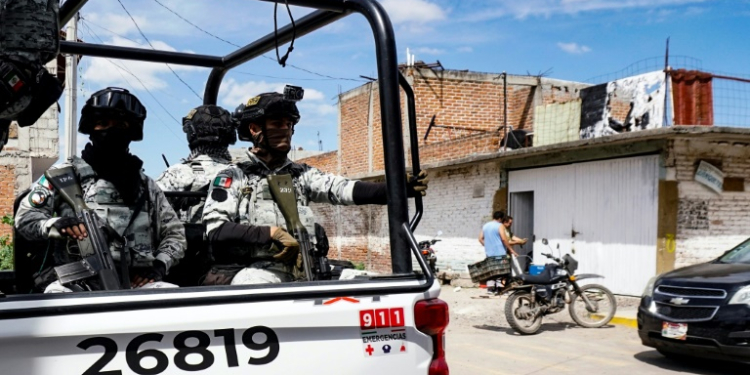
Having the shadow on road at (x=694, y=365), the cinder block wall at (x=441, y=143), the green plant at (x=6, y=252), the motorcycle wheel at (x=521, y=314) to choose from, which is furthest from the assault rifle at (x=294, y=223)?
the cinder block wall at (x=441, y=143)

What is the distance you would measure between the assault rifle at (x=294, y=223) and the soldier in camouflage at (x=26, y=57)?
1.42 metres

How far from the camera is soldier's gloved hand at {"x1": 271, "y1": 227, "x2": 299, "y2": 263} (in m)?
3.28

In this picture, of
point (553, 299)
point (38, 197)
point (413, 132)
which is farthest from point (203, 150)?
point (553, 299)

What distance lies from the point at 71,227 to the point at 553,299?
886 cm

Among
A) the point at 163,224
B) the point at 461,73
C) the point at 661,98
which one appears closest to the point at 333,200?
the point at 163,224

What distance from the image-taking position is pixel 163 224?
3.50m

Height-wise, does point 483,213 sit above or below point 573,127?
below

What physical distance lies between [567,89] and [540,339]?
13447 mm

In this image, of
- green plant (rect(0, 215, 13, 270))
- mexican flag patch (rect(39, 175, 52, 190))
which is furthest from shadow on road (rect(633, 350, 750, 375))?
green plant (rect(0, 215, 13, 270))

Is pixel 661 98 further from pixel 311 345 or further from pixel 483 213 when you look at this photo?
pixel 311 345

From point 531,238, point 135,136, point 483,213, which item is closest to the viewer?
point 135,136

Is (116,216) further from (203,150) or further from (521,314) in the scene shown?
(521,314)

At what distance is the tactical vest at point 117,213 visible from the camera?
3.24 metres

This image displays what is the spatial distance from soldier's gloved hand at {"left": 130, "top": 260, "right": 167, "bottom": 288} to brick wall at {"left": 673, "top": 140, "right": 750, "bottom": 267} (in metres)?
10.7
